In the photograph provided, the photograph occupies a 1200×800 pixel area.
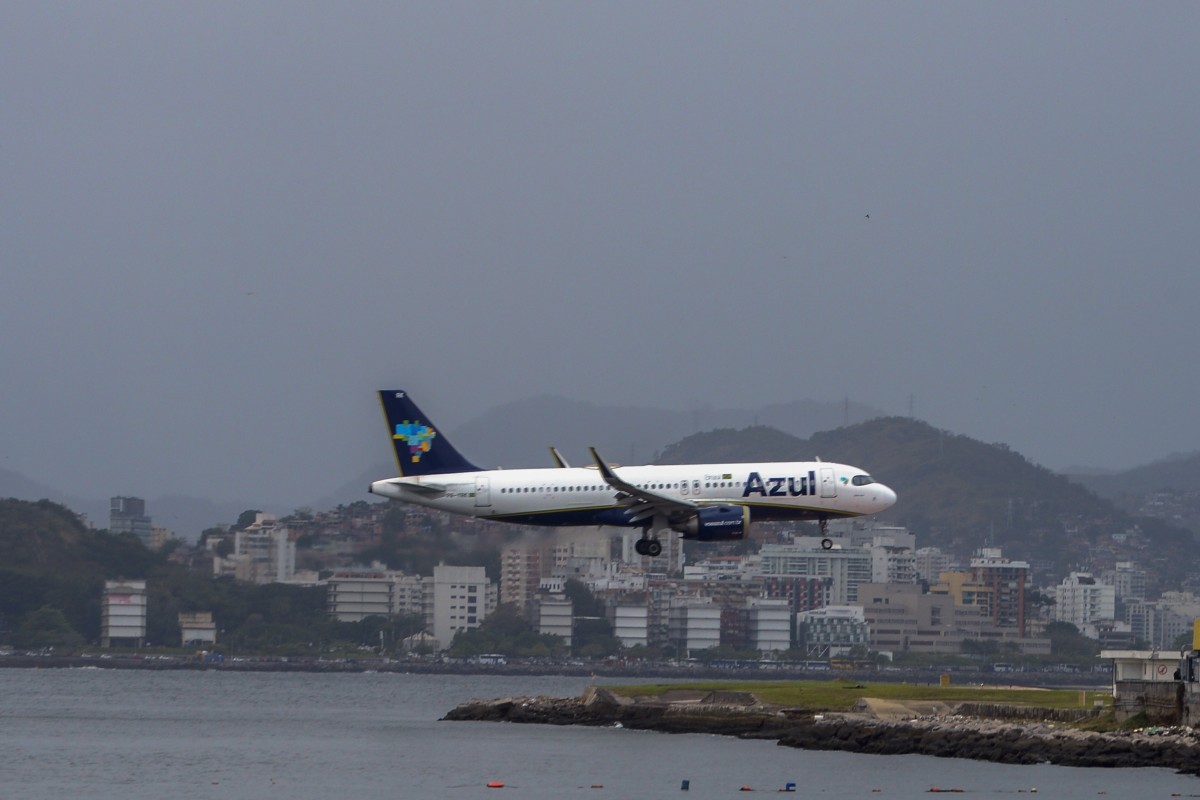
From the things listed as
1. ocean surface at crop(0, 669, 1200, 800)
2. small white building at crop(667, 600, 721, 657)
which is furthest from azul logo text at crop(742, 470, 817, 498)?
small white building at crop(667, 600, 721, 657)

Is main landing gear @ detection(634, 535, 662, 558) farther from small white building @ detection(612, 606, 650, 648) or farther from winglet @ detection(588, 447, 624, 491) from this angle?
small white building @ detection(612, 606, 650, 648)

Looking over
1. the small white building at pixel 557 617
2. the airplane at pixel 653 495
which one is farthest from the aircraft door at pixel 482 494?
the small white building at pixel 557 617

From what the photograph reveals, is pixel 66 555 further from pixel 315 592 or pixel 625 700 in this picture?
pixel 625 700

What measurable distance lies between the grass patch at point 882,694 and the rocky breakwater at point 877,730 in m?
1.26

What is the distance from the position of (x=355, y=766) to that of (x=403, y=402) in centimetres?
1452

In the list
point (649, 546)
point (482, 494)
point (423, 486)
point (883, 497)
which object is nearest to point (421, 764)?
point (482, 494)

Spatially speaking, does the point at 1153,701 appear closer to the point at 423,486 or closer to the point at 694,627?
the point at 423,486

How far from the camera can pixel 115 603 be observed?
585ft

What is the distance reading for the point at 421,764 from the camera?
243 ft

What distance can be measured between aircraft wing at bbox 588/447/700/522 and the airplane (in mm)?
36

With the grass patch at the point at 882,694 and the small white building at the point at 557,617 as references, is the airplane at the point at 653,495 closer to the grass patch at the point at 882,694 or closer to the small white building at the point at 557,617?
the grass patch at the point at 882,694

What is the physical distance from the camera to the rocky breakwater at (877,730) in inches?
2532

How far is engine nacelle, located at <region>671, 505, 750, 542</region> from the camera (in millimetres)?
73875

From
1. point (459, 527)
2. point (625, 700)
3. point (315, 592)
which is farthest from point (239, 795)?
point (315, 592)
